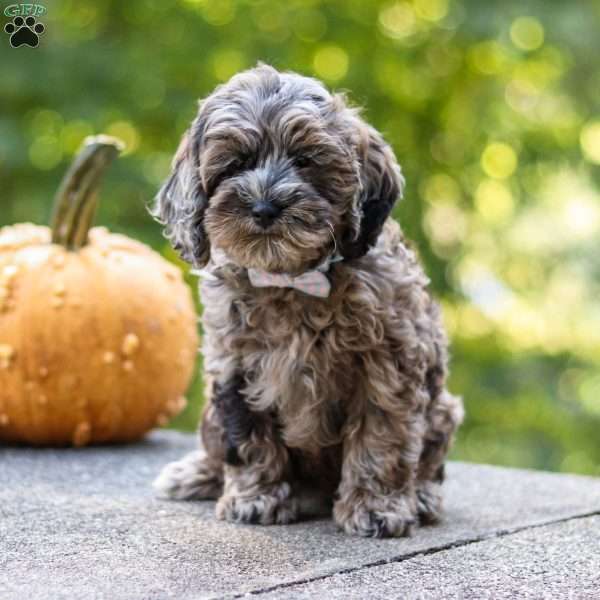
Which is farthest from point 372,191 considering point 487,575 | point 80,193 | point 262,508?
point 80,193

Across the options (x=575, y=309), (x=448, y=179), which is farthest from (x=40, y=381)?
(x=575, y=309)

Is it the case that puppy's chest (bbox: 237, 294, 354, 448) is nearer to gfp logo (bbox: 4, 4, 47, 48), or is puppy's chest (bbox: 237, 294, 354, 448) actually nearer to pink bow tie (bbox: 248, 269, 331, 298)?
pink bow tie (bbox: 248, 269, 331, 298)

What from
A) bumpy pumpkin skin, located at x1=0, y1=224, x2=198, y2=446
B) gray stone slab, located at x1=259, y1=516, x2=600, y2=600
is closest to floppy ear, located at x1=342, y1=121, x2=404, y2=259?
gray stone slab, located at x1=259, y1=516, x2=600, y2=600

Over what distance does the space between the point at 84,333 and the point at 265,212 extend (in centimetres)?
228

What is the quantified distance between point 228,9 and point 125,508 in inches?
248

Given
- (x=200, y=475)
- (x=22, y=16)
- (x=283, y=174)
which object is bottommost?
(x=200, y=475)

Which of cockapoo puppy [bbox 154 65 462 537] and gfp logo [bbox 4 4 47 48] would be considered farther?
gfp logo [bbox 4 4 47 48]

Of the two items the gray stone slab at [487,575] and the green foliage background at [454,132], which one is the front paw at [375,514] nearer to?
the gray stone slab at [487,575]

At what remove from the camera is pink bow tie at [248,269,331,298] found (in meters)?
3.89

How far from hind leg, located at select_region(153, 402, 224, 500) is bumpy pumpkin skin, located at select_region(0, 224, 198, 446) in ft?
4.10

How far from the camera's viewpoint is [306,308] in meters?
3.96

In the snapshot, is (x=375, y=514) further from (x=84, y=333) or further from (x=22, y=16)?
(x=22, y=16)

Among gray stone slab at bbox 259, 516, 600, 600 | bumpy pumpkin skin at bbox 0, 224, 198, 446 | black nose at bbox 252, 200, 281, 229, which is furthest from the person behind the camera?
bumpy pumpkin skin at bbox 0, 224, 198, 446

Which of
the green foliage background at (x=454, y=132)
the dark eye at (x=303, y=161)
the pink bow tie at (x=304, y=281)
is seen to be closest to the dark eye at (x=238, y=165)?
the dark eye at (x=303, y=161)
